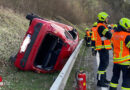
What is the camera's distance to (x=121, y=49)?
16.0 ft

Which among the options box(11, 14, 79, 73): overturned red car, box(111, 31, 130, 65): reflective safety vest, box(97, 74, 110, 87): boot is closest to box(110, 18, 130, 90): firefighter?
box(111, 31, 130, 65): reflective safety vest

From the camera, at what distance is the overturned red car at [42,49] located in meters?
6.54

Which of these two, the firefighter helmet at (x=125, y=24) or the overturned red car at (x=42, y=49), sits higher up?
the firefighter helmet at (x=125, y=24)

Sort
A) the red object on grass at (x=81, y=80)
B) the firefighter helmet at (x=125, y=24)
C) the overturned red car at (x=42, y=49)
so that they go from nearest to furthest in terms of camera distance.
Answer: the firefighter helmet at (x=125, y=24), the red object on grass at (x=81, y=80), the overturned red car at (x=42, y=49)

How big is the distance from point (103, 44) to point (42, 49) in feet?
7.56

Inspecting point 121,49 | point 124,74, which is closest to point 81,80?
point 124,74

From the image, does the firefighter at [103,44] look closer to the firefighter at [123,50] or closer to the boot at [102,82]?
the boot at [102,82]

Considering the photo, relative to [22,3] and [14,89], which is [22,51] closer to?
[14,89]

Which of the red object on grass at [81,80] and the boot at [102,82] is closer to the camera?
the red object on grass at [81,80]

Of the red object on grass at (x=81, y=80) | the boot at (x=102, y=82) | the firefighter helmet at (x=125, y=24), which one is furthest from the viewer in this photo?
the boot at (x=102, y=82)

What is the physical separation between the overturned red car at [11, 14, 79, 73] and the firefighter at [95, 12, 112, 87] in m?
1.15

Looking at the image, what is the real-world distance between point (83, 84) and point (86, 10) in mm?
37092

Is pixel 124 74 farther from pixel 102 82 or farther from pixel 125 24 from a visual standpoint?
pixel 102 82

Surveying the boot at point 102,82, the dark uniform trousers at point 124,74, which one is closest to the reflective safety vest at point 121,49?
the dark uniform trousers at point 124,74
